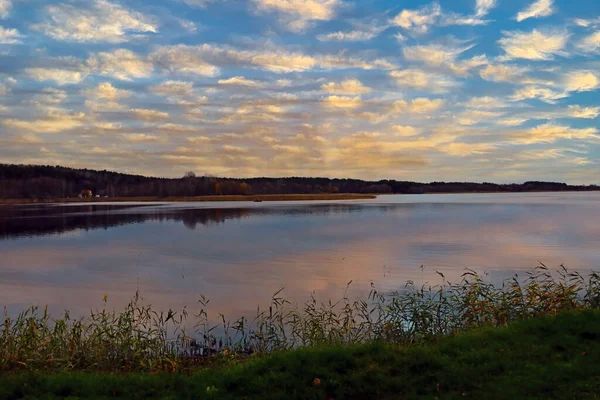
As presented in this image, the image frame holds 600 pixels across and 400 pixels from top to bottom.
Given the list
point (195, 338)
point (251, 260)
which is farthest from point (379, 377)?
point (251, 260)

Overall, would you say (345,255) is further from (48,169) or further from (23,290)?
(48,169)

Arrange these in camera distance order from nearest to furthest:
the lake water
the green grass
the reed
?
the green grass, the reed, the lake water

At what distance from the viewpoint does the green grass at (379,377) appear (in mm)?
5348

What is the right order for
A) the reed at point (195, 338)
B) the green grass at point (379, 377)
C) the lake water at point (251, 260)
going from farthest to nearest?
1. the lake water at point (251, 260)
2. the reed at point (195, 338)
3. the green grass at point (379, 377)

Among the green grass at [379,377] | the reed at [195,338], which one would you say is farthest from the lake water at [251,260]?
the green grass at [379,377]

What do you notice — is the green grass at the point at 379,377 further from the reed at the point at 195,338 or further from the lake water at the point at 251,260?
the lake water at the point at 251,260

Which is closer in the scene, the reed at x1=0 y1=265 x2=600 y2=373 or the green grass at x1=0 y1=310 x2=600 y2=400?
the green grass at x1=0 y1=310 x2=600 y2=400

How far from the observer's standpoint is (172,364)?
6.71 m

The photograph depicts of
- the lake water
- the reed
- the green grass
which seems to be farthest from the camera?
the lake water

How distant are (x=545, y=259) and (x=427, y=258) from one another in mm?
4427

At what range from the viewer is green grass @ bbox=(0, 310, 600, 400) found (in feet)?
17.5

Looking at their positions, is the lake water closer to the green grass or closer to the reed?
the reed

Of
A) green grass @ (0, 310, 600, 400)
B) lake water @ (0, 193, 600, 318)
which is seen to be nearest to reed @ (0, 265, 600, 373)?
green grass @ (0, 310, 600, 400)

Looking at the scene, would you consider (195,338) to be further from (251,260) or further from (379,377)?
(251,260)
